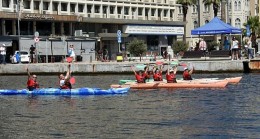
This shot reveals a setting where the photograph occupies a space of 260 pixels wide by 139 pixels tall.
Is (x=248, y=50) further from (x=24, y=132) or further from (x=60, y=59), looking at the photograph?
(x=24, y=132)

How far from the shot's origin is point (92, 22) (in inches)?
3666

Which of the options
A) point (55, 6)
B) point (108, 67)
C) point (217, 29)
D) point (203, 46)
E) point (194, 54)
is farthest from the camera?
point (55, 6)

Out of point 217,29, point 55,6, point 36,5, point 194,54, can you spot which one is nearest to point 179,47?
point 55,6

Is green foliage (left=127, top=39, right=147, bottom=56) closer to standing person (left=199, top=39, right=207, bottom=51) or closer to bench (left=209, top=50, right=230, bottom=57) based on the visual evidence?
standing person (left=199, top=39, right=207, bottom=51)

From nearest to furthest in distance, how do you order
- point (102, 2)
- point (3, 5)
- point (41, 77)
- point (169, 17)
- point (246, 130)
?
1. point (246, 130)
2. point (41, 77)
3. point (3, 5)
4. point (102, 2)
5. point (169, 17)

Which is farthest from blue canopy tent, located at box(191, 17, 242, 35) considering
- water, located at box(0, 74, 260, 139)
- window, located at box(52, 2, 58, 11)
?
window, located at box(52, 2, 58, 11)

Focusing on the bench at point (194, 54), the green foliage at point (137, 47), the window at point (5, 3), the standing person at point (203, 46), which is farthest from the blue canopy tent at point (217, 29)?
the window at point (5, 3)

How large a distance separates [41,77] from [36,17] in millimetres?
27002

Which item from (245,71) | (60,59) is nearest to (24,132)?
(245,71)

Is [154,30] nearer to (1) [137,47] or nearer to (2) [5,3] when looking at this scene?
(1) [137,47]

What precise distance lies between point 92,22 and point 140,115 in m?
66.1

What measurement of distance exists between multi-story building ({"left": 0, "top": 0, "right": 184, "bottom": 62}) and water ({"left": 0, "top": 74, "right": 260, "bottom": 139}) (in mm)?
41043

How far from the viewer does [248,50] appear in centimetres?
5575

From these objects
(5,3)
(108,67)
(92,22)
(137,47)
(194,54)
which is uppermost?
(5,3)
